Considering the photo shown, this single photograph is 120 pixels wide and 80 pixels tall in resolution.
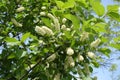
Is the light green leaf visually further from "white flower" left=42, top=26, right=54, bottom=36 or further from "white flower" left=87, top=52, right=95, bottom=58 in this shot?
"white flower" left=87, top=52, right=95, bottom=58

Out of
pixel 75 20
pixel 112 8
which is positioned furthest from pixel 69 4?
pixel 112 8

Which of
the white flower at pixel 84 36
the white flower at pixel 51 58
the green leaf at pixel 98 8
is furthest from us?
the white flower at pixel 51 58

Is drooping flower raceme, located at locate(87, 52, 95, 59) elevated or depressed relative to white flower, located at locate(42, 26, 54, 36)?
depressed

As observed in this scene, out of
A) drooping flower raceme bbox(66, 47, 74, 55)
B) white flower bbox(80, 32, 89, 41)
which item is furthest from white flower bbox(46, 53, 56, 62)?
white flower bbox(80, 32, 89, 41)

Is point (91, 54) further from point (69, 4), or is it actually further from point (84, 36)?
point (69, 4)

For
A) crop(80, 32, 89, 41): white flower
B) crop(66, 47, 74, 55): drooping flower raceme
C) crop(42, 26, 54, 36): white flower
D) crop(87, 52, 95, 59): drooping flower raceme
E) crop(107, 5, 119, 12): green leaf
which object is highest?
crop(107, 5, 119, 12): green leaf

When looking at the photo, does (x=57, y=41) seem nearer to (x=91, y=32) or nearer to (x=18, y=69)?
(x=91, y=32)

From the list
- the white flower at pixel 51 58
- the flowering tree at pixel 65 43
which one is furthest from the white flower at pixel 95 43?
the white flower at pixel 51 58

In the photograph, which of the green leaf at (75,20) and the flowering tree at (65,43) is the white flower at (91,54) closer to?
the flowering tree at (65,43)

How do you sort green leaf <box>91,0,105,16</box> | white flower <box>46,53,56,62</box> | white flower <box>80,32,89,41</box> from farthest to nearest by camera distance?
white flower <box>46,53,56,62</box>
white flower <box>80,32,89,41</box>
green leaf <box>91,0,105,16</box>

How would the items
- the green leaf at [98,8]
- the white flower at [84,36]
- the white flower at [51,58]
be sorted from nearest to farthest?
the green leaf at [98,8]
the white flower at [84,36]
the white flower at [51,58]

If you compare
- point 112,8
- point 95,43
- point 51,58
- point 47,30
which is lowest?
point 51,58

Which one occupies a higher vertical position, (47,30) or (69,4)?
(69,4)

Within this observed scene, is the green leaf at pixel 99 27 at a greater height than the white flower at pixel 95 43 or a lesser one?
greater
